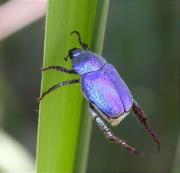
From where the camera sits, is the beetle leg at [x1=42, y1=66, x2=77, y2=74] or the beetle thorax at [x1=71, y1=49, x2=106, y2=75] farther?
the beetle thorax at [x1=71, y1=49, x2=106, y2=75]

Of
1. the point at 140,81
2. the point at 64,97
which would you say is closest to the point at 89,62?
the point at 64,97

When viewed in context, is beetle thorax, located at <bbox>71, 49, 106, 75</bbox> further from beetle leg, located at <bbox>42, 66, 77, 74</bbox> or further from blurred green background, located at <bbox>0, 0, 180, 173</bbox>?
blurred green background, located at <bbox>0, 0, 180, 173</bbox>

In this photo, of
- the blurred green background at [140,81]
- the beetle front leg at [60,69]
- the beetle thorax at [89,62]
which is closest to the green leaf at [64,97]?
the beetle front leg at [60,69]

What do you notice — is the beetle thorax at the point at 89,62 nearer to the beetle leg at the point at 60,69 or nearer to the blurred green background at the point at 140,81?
the beetle leg at the point at 60,69

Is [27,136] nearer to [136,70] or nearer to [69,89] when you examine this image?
[136,70]

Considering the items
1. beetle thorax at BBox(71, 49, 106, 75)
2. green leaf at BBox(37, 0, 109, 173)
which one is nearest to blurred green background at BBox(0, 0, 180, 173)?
beetle thorax at BBox(71, 49, 106, 75)
